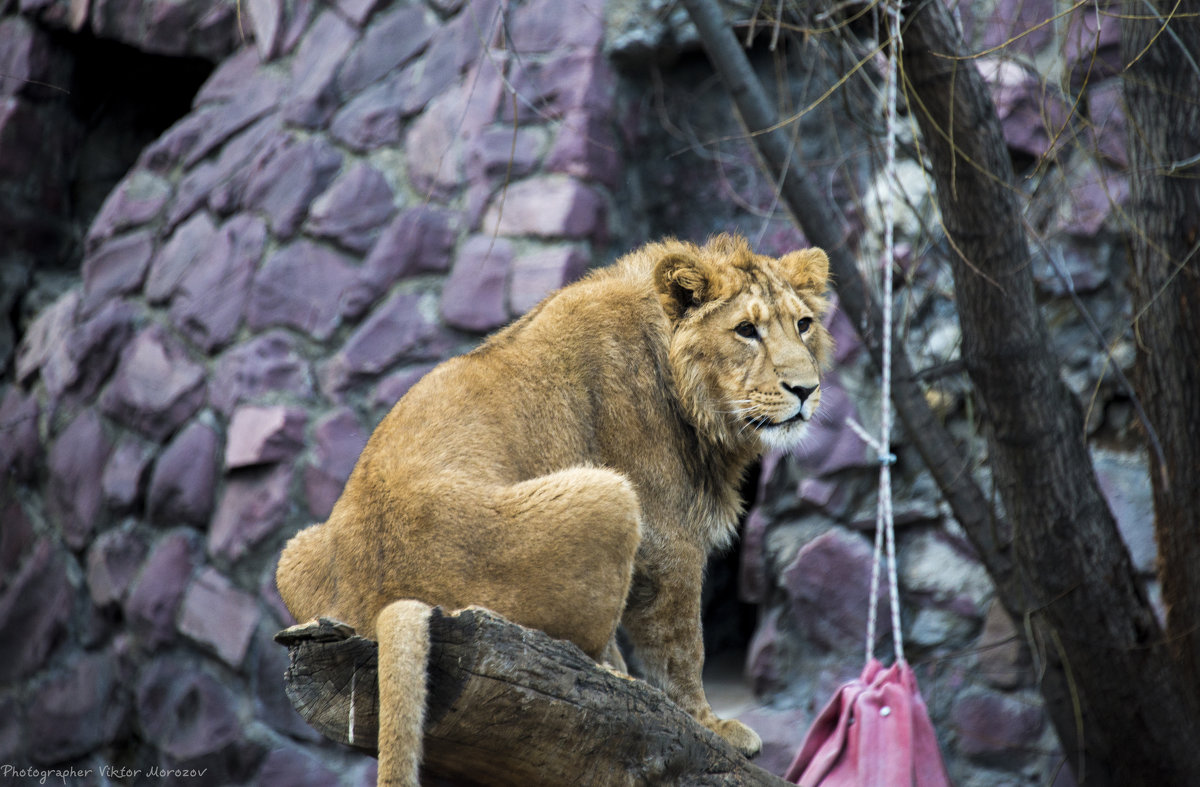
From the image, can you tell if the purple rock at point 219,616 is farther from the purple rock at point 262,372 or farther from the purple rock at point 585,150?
the purple rock at point 585,150

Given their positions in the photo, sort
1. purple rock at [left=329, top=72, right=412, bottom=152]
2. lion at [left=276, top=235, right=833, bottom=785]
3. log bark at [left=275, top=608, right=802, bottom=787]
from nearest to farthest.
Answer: log bark at [left=275, top=608, right=802, bottom=787] < lion at [left=276, top=235, right=833, bottom=785] < purple rock at [left=329, top=72, right=412, bottom=152]

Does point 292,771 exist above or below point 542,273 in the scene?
below

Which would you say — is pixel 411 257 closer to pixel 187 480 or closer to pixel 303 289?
pixel 303 289

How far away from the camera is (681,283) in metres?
3.21

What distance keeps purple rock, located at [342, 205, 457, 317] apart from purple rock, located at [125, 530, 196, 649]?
1.59 metres

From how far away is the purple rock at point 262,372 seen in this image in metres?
5.92

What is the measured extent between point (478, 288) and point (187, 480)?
195 cm

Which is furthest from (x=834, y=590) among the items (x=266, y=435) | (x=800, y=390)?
(x=266, y=435)

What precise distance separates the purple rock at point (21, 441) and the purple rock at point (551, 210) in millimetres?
3188

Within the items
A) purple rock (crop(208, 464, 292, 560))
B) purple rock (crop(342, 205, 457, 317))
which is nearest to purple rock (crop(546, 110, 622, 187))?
purple rock (crop(342, 205, 457, 317))

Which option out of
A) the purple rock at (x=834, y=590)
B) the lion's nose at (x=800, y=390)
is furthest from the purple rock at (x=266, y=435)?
the lion's nose at (x=800, y=390)

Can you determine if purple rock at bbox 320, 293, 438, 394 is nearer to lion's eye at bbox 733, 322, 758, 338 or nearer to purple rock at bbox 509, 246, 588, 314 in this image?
purple rock at bbox 509, 246, 588, 314

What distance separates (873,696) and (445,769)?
4.41 ft

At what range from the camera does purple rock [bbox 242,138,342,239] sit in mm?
6148
